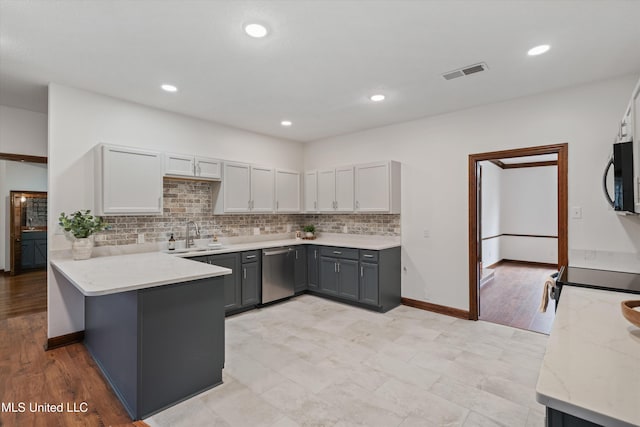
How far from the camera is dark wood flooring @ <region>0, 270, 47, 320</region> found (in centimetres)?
449

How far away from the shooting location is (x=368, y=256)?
4426mm

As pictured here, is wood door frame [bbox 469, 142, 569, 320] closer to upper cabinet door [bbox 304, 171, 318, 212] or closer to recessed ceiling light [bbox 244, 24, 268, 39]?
upper cabinet door [bbox 304, 171, 318, 212]

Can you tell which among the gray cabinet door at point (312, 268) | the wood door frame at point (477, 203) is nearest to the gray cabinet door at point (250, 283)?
the gray cabinet door at point (312, 268)

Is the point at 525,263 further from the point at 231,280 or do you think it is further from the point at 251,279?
the point at 231,280

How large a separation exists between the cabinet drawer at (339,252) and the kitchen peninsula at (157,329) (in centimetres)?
236

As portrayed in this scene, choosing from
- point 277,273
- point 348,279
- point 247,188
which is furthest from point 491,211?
point 247,188

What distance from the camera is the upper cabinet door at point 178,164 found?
392cm

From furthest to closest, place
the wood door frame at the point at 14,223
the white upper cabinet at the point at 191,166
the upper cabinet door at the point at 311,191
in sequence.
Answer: the wood door frame at the point at 14,223, the upper cabinet door at the point at 311,191, the white upper cabinet at the point at 191,166

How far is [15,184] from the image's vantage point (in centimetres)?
727

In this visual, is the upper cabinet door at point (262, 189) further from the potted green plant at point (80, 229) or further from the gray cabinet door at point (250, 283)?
the potted green plant at point (80, 229)

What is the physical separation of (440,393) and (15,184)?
949 centimetres

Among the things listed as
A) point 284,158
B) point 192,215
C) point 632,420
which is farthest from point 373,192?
point 632,420

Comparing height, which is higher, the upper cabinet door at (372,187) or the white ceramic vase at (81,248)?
the upper cabinet door at (372,187)

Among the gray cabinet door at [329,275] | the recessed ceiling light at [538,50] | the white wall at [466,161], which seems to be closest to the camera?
the recessed ceiling light at [538,50]
